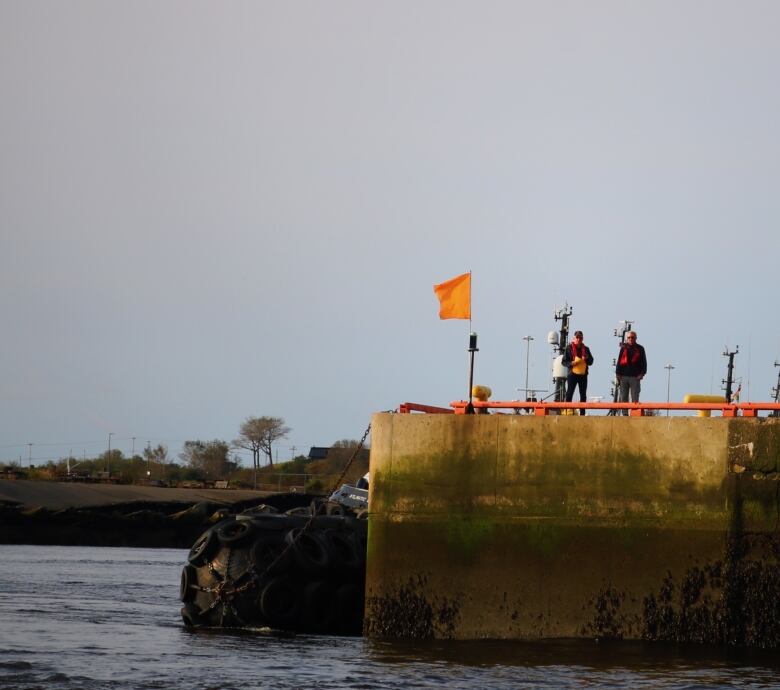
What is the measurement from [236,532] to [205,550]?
619 mm

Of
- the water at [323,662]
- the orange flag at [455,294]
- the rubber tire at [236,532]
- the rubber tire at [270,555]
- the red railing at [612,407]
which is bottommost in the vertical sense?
the water at [323,662]

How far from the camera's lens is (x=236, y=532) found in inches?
937

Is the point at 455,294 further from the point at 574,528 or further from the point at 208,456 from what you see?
the point at 208,456

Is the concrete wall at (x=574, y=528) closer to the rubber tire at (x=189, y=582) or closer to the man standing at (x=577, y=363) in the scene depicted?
the man standing at (x=577, y=363)

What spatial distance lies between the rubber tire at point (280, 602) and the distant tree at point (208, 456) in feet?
435

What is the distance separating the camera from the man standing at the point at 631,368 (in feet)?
75.3

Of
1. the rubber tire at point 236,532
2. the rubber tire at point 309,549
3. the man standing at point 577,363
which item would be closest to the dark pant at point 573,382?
the man standing at point 577,363

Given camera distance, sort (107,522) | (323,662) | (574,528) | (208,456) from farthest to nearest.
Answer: (208,456) < (107,522) < (574,528) < (323,662)

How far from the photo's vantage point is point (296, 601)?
75.4 feet

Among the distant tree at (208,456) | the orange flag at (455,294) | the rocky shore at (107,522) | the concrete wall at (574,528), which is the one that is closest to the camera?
the concrete wall at (574,528)

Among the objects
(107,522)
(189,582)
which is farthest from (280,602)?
(107,522)

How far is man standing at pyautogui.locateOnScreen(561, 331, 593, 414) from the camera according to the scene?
23.3 meters

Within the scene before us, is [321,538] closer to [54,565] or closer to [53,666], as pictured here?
[53,666]

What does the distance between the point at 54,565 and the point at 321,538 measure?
84.6ft
